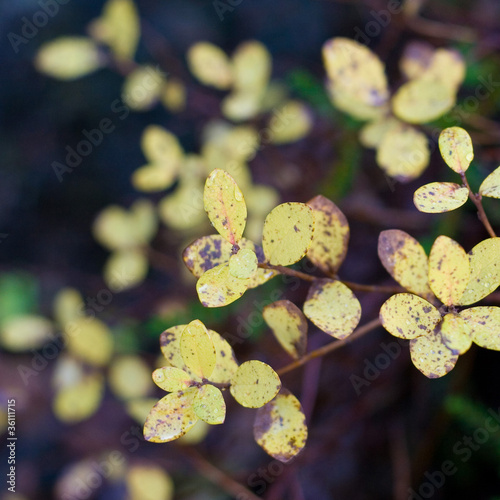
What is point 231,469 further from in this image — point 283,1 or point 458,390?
point 283,1

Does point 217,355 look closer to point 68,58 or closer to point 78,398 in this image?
point 78,398

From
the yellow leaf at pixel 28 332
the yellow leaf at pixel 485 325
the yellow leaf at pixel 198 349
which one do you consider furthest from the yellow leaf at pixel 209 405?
the yellow leaf at pixel 28 332

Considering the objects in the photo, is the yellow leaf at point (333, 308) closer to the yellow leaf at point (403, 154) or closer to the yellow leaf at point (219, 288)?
the yellow leaf at point (219, 288)

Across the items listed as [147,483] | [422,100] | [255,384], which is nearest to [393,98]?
[422,100]

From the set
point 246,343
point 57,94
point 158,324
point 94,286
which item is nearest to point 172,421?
point 158,324

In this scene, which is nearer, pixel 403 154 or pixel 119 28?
pixel 403 154

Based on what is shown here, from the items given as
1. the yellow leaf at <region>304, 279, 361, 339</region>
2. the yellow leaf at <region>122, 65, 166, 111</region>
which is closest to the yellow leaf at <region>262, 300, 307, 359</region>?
the yellow leaf at <region>304, 279, 361, 339</region>

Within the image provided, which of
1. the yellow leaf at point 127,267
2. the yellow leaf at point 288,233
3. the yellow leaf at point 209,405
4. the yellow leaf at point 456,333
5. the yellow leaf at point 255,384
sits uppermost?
the yellow leaf at point 288,233
